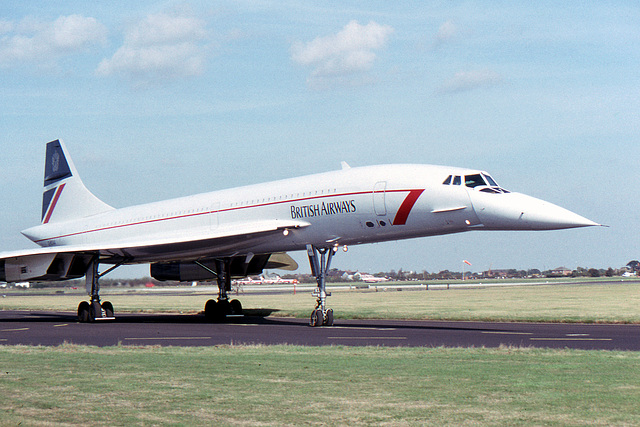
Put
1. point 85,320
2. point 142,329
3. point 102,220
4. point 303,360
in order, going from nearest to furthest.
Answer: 1. point 303,360
2. point 142,329
3. point 85,320
4. point 102,220

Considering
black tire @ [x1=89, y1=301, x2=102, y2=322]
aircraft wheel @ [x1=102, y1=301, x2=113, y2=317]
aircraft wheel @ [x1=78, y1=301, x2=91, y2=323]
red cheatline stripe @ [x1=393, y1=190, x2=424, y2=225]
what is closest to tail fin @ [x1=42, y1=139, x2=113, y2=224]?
aircraft wheel @ [x1=102, y1=301, x2=113, y2=317]

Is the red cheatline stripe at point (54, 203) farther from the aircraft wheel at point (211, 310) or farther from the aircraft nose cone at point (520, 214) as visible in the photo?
the aircraft nose cone at point (520, 214)

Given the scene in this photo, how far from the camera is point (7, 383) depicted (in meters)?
9.15

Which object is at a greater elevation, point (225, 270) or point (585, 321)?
point (225, 270)

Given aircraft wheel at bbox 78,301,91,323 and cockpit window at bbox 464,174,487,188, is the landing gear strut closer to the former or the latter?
cockpit window at bbox 464,174,487,188

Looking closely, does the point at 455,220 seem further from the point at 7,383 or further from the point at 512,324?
the point at 7,383

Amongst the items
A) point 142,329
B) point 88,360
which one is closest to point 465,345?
point 88,360

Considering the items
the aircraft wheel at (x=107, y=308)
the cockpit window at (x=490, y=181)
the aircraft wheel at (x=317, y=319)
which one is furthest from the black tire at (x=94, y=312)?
the cockpit window at (x=490, y=181)

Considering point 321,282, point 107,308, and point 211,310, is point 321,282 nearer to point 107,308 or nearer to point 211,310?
point 211,310

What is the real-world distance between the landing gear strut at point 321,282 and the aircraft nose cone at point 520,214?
19.0ft

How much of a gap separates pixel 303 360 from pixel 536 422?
18.5 feet

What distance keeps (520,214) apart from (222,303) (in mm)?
14124

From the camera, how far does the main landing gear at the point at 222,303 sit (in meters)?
28.1

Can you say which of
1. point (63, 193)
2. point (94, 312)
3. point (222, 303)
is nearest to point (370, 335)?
point (222, 303)
